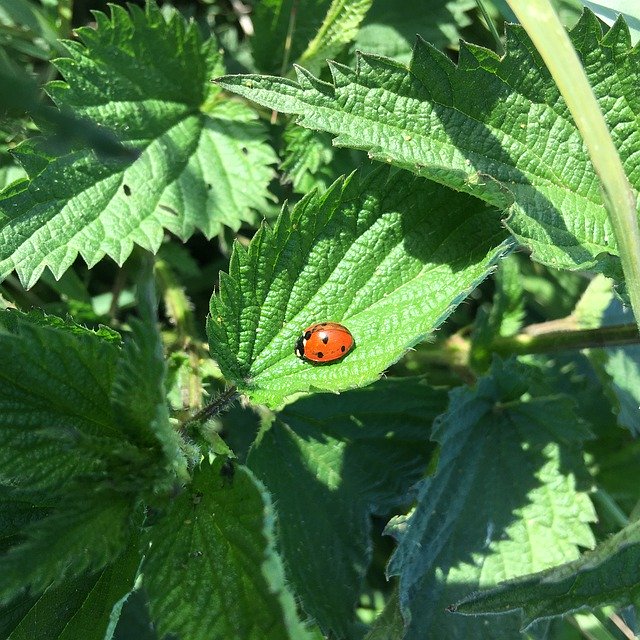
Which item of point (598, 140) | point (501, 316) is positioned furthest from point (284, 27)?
point (598, 140)

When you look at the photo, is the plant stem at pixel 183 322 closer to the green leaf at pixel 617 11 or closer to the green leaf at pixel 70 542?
the green leaf at pixel 70 542

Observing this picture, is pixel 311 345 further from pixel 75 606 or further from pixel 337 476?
pixel 75 606

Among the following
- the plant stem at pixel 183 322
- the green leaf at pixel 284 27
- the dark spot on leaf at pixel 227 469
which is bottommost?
the plant stem at pixel 183 322

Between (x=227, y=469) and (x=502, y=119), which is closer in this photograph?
(x=227, y=469)

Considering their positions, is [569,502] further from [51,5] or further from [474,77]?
[51,5]

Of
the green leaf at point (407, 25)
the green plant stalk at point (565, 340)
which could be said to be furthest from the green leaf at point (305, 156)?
the green plant stalk at point (565, 340)
